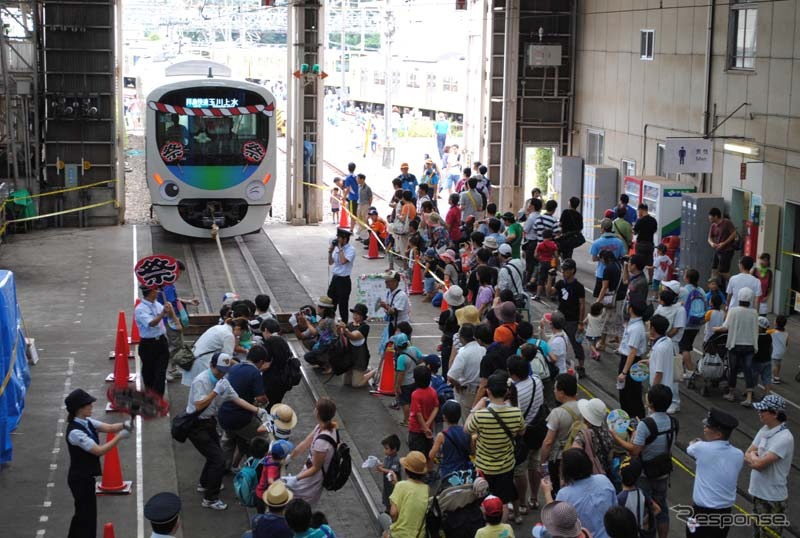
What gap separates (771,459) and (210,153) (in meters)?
15.5

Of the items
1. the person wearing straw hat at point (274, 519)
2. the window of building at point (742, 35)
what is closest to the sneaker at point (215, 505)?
the person wearing straw hat at point (274, 519)

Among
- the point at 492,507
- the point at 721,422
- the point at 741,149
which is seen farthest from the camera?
the point at 741,149

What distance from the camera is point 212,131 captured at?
70.6 ft

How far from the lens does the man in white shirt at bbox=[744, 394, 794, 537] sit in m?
8.04

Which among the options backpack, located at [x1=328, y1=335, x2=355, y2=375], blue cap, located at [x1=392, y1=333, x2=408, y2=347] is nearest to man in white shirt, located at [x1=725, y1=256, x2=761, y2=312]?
blue cap, located at [x1=392, y1=333, x2=408, y2=347]

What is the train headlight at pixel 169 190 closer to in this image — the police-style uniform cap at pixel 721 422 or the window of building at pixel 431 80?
the police-style uniform cap at pixel 721 422

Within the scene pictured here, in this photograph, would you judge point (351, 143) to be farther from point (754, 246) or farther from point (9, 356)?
point (9, 356)

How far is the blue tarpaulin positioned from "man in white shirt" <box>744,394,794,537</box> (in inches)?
268

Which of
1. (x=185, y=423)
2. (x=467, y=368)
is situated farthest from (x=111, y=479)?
(x=467, y=368)

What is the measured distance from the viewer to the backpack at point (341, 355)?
12984 mm

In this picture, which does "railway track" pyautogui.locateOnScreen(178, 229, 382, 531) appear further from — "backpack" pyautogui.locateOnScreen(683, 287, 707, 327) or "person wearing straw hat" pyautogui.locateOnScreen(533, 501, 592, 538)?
"person wearing straw hat" pyautogui.locateOnScreen(533, 501, 592, 538)

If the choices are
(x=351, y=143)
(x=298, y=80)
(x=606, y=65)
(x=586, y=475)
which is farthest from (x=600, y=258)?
(x=351, y=143)

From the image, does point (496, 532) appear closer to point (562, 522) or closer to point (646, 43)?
point (562, 522)

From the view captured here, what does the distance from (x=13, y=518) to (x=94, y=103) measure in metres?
16.8
